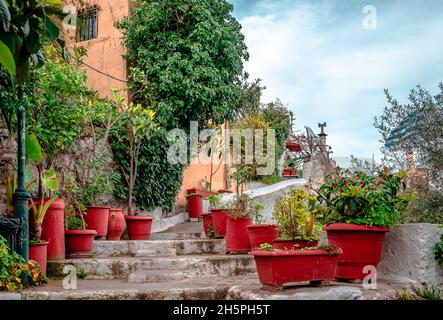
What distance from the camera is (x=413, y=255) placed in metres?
4.70

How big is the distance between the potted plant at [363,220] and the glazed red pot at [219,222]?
2818mm

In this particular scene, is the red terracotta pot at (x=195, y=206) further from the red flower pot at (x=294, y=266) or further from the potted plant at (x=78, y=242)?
the red flower pot at (x=294, y=266)

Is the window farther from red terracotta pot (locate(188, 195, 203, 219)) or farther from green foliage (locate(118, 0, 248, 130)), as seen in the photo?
red terracotta pot (locate(188, 195, 203, 219))

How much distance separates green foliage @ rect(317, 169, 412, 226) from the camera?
4.62 meters

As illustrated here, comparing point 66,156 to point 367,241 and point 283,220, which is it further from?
point 367,241

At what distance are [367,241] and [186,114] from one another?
18.9 feet

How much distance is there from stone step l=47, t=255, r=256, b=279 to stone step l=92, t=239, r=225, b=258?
0.70 meters

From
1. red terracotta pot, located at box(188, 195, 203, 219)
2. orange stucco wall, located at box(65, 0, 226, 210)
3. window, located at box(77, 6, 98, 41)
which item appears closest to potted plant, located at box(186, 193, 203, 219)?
red terracotta pot, located at box(188, 195, 203, 219)

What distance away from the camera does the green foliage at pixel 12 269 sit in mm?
4453

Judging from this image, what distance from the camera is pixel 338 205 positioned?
4.73 metres

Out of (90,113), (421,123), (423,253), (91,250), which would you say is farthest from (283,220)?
(90,113)

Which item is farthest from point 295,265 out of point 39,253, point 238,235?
point 39,253

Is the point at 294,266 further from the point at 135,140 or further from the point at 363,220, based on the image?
the point at 135,140

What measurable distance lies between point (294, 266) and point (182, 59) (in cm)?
618
